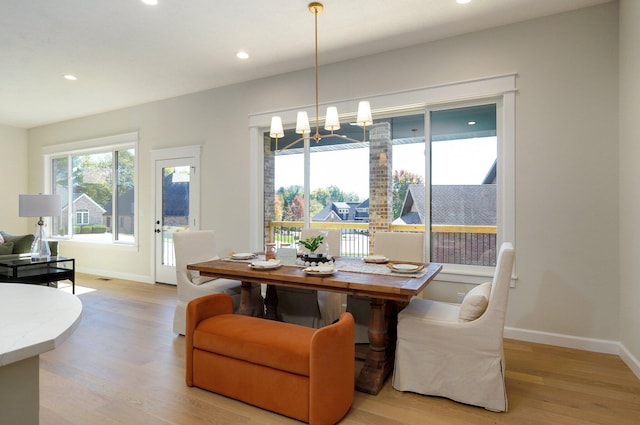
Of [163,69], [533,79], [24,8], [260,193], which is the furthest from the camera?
[260,193]

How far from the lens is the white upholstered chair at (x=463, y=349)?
6.82 feet

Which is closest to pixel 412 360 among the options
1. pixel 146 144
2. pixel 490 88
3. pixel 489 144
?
pixel 489 144

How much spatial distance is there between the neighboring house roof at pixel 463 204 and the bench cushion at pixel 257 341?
2.17 metres

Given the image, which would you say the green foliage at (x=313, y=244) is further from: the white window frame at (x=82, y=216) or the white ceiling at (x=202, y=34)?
the white window frame at (x=82, y=216)

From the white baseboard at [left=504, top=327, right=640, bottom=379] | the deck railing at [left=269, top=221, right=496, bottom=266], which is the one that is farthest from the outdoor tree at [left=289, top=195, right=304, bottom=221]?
the white baseboard at [left=504, top=327, right=640, bottom=379]

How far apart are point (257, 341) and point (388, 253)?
1706 mm

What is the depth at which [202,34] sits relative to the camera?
344 centimetres

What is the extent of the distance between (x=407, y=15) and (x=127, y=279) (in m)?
5.62

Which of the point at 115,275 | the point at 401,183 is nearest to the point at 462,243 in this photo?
the point at 401,183

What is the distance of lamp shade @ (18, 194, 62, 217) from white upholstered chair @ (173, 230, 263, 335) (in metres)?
2.74

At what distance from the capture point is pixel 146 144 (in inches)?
222

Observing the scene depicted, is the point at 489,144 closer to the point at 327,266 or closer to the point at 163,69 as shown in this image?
the point at 327,266

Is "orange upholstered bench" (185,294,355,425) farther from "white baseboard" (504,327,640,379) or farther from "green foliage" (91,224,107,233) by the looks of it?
"green foliage" (91,224,107,233)

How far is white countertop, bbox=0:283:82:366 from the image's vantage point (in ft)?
2.63
